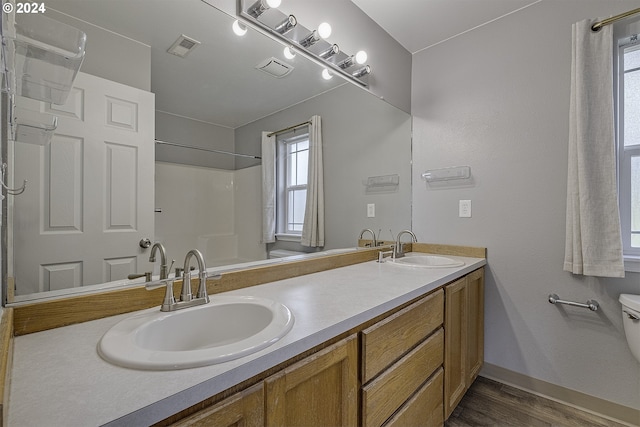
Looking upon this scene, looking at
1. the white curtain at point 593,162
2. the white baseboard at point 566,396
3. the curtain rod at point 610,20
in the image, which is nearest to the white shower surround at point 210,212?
the white curtain at point 593,162

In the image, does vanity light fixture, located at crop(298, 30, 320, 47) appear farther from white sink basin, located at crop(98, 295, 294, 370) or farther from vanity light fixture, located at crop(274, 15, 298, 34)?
white sink basin, located at crop(98, 295, 294, 370)

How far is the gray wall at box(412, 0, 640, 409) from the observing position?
156 centimetres

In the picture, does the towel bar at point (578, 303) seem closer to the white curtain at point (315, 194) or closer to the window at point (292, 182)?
the white curtain at point (315, 194)

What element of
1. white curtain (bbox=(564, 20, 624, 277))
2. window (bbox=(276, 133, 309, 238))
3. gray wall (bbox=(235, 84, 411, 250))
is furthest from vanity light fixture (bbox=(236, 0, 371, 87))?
white curtain (bbox=(564, 20, 624, 277))

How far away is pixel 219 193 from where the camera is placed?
1205 mm

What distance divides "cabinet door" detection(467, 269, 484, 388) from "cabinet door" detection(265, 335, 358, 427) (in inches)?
44.8

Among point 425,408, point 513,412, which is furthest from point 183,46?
point 513,412

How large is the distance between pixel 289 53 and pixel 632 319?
2162mm

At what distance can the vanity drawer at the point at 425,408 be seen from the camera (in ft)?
3.52

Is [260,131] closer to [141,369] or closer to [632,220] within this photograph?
[141,369]

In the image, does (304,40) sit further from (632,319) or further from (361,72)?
(632,319)

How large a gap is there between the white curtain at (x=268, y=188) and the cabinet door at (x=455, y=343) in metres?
0.94

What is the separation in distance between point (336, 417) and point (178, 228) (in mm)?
841

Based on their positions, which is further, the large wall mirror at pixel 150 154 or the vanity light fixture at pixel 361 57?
the vanity light fixture at pixel 361 57
